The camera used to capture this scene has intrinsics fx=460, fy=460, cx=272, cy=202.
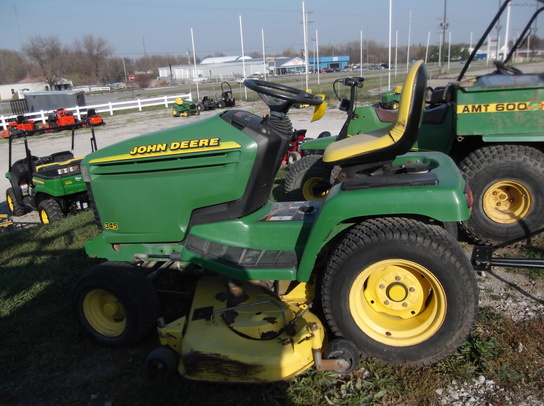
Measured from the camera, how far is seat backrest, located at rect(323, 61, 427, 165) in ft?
8.51

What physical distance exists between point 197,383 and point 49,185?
239 inches

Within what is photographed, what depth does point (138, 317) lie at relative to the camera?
2.89 metres

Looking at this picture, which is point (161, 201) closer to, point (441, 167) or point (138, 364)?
point (138, 364)

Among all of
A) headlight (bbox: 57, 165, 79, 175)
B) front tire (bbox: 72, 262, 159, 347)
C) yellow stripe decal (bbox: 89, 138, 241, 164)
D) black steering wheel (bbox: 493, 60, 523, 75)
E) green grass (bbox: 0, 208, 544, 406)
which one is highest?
black steering wheel (bbox: 493, 60, 523, 75)

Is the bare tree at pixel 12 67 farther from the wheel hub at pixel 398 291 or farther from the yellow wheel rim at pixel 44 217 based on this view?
the wheel hub at pixel 398 291

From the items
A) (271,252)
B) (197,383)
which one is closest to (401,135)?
(271,252)

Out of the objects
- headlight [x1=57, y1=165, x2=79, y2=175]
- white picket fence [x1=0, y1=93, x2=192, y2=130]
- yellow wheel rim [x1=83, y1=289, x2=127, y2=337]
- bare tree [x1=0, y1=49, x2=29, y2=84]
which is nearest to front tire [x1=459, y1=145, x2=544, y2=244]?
yellow wheel rim [x1=83, y1=289, x2=127, y2=337]

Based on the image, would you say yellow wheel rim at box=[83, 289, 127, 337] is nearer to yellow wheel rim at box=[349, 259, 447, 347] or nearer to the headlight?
yellow wheel rim at box=[349, 259, 447, 347]

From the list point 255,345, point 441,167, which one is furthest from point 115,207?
point 441,167

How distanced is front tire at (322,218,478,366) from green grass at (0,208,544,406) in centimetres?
16

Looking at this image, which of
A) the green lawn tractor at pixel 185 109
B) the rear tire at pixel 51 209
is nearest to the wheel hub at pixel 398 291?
the rear tire at pixel 51 209

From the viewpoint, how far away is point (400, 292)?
8.50ft

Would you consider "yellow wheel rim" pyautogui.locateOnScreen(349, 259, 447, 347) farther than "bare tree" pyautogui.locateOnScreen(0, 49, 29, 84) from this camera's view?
No

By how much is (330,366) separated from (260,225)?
0.99 m
